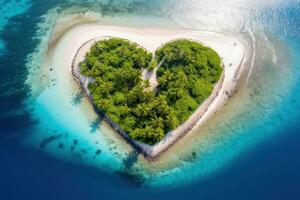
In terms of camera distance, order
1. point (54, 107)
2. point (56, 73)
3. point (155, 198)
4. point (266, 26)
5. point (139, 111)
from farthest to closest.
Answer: point (266, 26) < point (56, 73) < point (54, 107) < point (139, 111) < point (155, 198)

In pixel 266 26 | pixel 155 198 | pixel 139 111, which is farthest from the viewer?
pixel 266 26

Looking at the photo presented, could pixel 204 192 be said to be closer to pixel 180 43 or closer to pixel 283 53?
pixel 180 43

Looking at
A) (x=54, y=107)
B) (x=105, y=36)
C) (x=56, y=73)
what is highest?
(x=105, y=36)

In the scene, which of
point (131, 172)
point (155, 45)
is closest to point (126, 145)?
point (131, 172)

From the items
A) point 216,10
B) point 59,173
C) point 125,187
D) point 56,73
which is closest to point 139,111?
point 125,187

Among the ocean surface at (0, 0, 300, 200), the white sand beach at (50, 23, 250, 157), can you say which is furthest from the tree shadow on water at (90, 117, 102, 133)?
the white sand beach at (50, 23, 250, 157)

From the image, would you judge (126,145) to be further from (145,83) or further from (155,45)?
(155,45)

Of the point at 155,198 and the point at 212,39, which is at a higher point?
the point at 212,39

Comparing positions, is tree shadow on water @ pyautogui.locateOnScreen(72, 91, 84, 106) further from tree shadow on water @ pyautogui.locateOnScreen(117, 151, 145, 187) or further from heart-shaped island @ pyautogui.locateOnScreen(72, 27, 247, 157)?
tree shadow on water @ pyautogui.locateOnScreen(117, 151, 145, 187)
